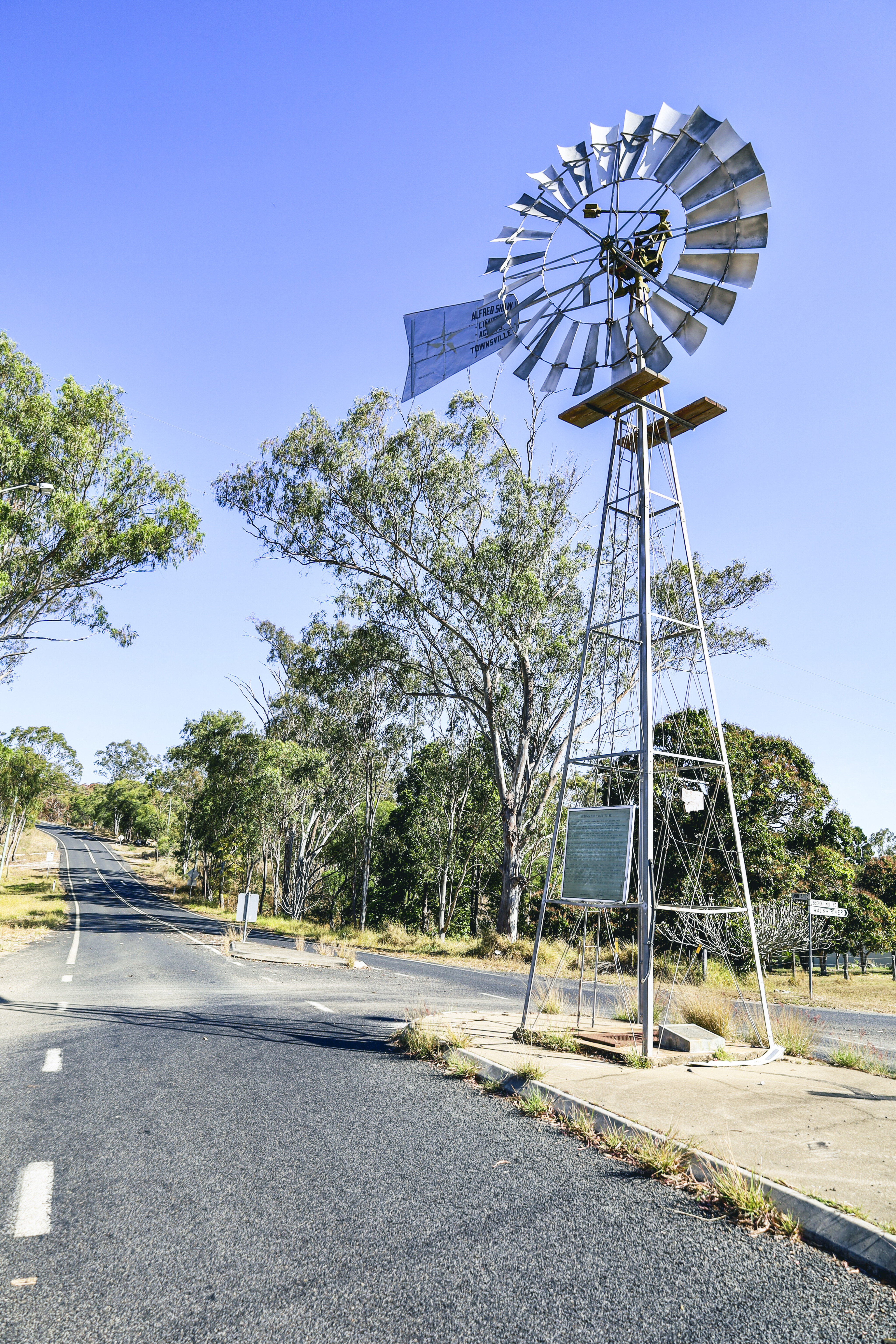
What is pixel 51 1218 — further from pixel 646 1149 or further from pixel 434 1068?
pixel 434 1068

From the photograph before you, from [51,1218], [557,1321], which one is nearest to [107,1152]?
[51,1218]

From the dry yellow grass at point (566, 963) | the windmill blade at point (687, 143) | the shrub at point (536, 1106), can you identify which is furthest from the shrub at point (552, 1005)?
the windmill blade at point (687, 143)

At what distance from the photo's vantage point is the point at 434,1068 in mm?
7383

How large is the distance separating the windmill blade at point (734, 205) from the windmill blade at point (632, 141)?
843 mm

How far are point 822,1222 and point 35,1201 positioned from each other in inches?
160

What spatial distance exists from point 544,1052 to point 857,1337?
489cm

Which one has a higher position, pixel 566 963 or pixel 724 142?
pixel 724 142

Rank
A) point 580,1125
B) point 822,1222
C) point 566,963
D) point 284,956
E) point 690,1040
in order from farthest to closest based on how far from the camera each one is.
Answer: point 566,963
point 284,956
point 690,1040
point 580,1125
point 822,1222

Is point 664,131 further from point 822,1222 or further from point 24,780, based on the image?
point 24,780

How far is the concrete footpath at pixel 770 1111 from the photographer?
14.6 ft

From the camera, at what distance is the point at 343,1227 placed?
153 inches

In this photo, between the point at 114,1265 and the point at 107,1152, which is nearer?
the point at 114,1265

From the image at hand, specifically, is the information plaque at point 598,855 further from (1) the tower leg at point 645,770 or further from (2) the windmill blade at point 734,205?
(2) the windmill blade at point 734,205

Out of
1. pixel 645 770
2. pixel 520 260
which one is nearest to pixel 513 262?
pixel 520 260
